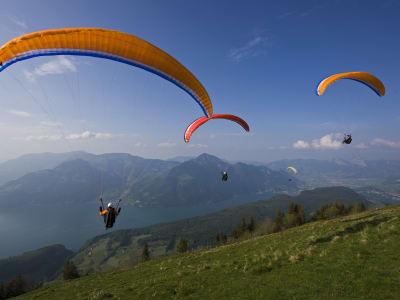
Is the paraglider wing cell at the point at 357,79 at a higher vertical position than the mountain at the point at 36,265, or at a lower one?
higher

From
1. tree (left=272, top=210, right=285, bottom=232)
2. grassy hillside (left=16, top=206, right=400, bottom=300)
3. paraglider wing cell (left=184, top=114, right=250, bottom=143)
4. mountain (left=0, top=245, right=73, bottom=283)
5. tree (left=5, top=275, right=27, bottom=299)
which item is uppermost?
paraglider wing cell (left=184, top=114, right=250, bottom=143)

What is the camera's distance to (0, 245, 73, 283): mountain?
150 metres

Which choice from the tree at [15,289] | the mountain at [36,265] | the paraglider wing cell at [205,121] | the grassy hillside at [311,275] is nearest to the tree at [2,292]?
the tree at [15,289]

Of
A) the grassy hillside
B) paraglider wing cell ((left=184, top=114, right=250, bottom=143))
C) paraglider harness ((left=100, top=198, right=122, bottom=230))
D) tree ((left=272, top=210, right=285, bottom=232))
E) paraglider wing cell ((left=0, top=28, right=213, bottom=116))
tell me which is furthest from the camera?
tree ((left=272, top=210, right=285, bottom=232))

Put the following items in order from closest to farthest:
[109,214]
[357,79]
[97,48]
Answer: [97,48] → [109,214] → [357,79]

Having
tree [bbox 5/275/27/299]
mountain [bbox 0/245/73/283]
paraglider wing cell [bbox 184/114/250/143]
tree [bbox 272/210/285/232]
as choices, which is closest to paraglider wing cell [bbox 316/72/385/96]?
paraglider wing cell [bbox 184/114/250/143]

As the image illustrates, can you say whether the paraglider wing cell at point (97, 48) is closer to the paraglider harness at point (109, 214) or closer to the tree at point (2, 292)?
the paraglider harness at point (109, 214)

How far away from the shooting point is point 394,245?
Answer: 10.2 m

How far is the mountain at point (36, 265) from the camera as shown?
150000 millimetres

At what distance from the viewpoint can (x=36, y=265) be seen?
16338cm

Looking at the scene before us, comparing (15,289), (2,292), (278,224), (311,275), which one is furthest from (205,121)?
(2,292)

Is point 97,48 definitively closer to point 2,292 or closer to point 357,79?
point 357,79

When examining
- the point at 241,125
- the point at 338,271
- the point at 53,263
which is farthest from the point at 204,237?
the point at 338,271

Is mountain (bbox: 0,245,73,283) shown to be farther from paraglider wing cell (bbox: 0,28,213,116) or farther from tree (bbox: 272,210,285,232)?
paraglider wing cell (bbox: 0,28,213,116)
